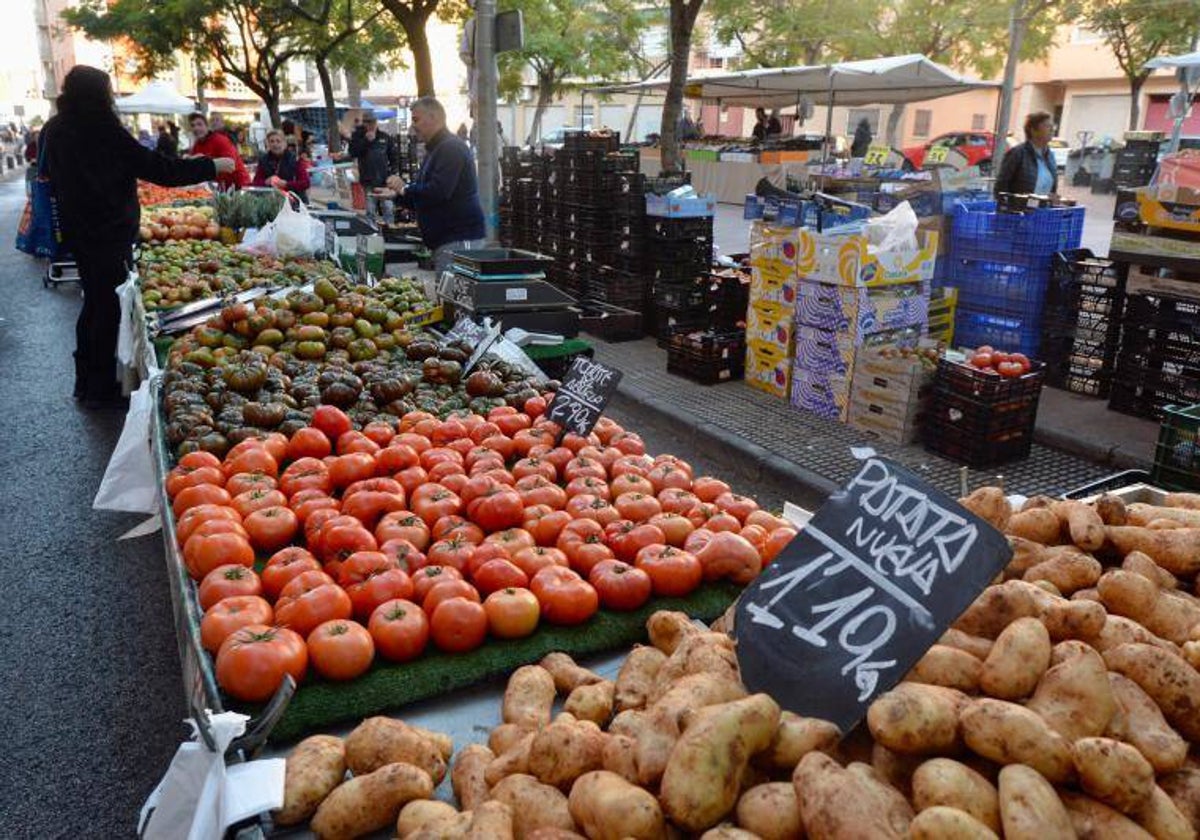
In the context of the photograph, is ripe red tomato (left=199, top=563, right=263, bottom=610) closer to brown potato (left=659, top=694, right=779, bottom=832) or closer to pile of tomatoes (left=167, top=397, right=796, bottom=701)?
pile of tomatoes (left=167, top=397, right=796, bottom=701)

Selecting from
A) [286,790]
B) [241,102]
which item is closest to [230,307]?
[286,790]

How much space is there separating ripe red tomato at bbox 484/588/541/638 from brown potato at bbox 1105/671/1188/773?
1417mm

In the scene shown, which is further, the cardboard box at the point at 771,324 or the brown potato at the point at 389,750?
the cardboard box at the point at 771,324

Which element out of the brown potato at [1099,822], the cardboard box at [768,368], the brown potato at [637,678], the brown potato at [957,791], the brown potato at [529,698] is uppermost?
the brown potato at [957,791]

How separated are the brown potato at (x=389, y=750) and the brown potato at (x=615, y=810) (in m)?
0.47

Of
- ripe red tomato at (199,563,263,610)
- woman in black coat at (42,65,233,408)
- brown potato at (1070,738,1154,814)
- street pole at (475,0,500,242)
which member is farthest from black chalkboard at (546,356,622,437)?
street pole at (475,0,500,242)

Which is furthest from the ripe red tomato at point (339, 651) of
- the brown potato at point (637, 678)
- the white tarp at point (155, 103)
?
the white tarp at point (155, 103)

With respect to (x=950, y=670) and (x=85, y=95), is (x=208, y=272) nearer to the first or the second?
(x=85, y=95)

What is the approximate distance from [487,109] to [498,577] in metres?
8.35

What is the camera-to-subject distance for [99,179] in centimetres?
656

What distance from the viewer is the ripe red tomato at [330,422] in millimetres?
3930

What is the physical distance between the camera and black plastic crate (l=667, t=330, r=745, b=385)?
7.74 metres

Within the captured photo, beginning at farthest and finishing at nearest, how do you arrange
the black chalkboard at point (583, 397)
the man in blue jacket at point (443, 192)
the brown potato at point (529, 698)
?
the man in blue jacket at point (443, 192) < the black chalkboard at point (583, 397) < the brown potato at point (529, 698)

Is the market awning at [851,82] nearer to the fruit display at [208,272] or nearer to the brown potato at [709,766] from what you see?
the fruit display at [208,272]
